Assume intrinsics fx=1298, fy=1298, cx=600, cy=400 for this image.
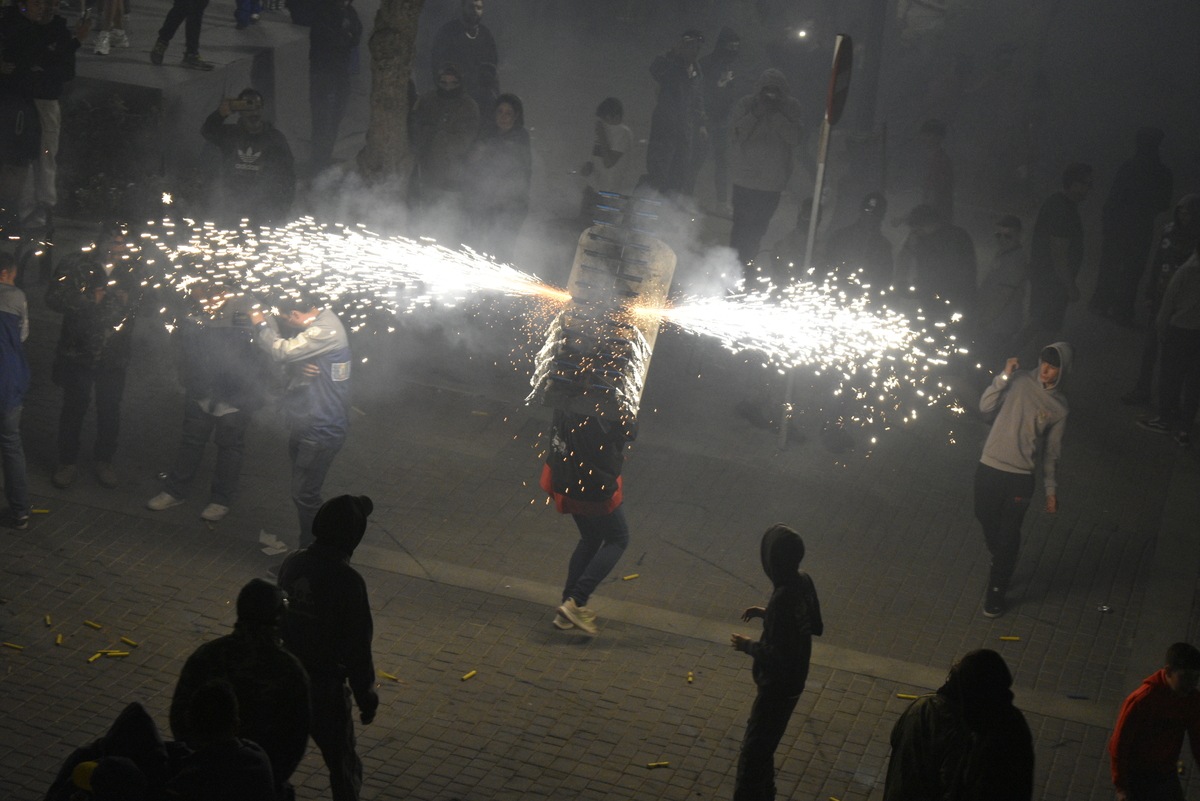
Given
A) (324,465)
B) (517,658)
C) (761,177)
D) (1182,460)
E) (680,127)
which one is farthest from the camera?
(680,127)

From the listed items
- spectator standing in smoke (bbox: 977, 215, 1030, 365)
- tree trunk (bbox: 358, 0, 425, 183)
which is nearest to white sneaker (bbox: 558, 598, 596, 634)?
spectator standing in smoke (bbox: 977, 215, 1030, 365)

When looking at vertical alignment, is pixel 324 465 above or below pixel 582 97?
below

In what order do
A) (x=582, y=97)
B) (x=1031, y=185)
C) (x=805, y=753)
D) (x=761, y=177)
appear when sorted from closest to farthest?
1. (x=805, y=753)
2. (x=761, y=177)
3. (x=1031, y=185)
4. (x=582, y=97)

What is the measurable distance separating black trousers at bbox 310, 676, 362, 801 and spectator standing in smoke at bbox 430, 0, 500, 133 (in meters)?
10.3

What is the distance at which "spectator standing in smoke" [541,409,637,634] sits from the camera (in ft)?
24.5

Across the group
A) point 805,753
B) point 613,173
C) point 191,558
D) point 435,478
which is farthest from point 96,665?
point 613,173

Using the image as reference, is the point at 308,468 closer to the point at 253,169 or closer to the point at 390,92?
the point at 253,169

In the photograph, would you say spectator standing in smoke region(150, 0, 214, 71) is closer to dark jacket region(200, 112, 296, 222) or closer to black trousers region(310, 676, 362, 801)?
dark jacket region(200, 112, 296, 222)

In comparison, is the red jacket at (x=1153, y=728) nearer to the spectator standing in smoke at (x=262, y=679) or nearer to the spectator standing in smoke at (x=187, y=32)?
the spectator standing in smoke at (x=262, y=679)

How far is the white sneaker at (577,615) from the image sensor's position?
775cm

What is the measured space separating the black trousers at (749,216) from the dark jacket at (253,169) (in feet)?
13.8

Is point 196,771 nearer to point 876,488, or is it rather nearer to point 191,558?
point 191,558

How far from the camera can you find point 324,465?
8.02 metres

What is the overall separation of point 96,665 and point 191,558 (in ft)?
4.22
